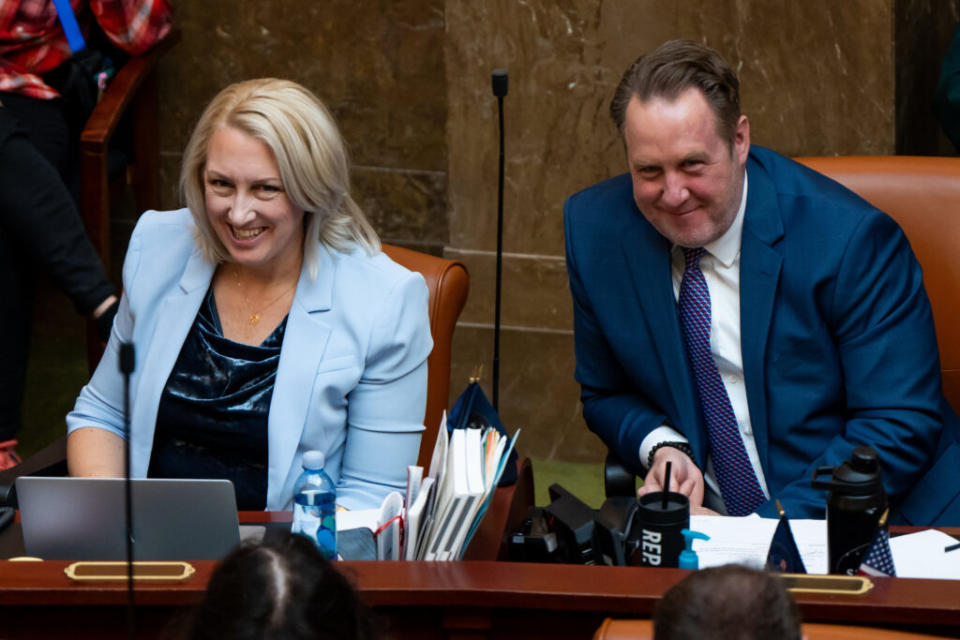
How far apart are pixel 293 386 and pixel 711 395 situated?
2.62 feet

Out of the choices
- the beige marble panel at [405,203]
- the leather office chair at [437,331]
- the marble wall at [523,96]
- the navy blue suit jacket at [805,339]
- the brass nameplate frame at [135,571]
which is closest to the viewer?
the brass nameplate frame at [135,571]

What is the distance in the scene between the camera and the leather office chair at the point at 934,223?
2502mm

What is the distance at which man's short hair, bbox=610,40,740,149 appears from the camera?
2336 millimetres

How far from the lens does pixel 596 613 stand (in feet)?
5.80

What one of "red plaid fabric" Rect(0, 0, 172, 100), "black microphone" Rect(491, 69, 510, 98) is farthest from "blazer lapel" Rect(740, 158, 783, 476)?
"red plaid fabric" Rect(0, 0, 172, 100)

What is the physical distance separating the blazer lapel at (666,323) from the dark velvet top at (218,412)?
0.70 meters

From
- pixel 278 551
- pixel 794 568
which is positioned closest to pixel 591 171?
pixel 794 568

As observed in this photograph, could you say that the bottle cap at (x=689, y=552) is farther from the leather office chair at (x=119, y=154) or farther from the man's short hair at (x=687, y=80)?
the leather office chair at (x=119, y=154)

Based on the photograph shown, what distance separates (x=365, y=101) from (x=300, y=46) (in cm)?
30

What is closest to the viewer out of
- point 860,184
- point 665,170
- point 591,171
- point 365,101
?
point 665,170

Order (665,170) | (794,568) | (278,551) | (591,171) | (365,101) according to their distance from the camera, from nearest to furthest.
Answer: (278,551) < (794,568) < (665,170) < (591,171) < (365,101)

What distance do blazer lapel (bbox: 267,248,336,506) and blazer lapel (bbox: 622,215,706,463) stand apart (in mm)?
612

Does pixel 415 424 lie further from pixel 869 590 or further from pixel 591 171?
pixel 591 171

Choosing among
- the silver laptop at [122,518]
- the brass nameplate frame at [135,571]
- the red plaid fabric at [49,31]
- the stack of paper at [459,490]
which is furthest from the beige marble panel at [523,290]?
the brass nameplate frame at [135,571]
